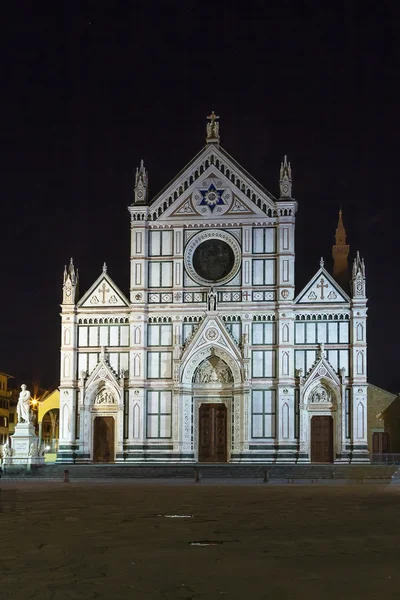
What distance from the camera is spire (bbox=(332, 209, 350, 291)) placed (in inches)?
3120

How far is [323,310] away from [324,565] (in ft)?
138

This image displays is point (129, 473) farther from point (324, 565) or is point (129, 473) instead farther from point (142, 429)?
point (324, 565)

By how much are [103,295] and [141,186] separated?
7.04 m

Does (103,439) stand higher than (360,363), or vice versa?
(360,363)

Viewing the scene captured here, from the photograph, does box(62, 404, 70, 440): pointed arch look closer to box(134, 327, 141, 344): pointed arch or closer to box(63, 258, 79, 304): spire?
box(134, 327, 141, 344): pointed arch

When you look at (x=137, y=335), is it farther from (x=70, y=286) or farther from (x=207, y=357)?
(x=70, y=286)

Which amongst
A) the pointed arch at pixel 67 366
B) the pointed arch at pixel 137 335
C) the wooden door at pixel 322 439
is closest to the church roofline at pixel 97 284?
the pointed arch at pixel 137 335

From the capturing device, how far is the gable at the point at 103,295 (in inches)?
2181

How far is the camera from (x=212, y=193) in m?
55.1

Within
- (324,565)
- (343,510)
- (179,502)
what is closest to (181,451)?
(179,502)

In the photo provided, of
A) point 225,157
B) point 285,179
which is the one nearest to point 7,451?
point 225,157

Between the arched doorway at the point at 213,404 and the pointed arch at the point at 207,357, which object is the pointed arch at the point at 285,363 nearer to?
the pointed arch at the point at 207,357

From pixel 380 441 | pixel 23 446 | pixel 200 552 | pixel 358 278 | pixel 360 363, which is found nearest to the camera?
pixel 200 552

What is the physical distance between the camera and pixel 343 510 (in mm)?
21344
